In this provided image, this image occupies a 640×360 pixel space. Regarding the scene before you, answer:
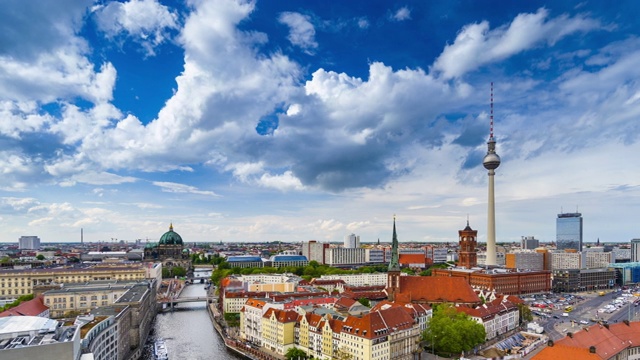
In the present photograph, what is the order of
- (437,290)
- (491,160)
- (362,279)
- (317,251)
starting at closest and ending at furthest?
(437,290), (491,160), (362,279), (317,251)

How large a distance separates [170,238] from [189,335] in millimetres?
120573

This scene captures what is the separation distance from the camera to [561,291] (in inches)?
4742

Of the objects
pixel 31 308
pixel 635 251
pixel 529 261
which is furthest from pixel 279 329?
pixel 635 251

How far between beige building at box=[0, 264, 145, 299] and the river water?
1417 centimetres

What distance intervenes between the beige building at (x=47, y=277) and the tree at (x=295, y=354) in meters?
56.9

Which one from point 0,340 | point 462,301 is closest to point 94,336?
point 0,340

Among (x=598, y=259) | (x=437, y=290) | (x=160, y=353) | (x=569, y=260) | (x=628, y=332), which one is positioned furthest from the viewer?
(x=598, y=259)

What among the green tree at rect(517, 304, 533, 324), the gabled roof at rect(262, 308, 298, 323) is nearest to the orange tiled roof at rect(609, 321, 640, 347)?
the green tree at rect(517, 304, 533, 324)

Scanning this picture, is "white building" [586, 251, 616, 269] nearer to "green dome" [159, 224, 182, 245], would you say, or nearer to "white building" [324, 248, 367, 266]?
"white building" [324, 248, 367, 266]

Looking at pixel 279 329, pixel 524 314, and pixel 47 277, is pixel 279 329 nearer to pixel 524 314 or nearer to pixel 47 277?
pixel 524 314

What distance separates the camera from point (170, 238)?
597 ft

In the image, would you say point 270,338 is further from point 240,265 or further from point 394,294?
point 240,265

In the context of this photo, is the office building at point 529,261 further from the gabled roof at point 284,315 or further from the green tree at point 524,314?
the gabled roof at point 284,315

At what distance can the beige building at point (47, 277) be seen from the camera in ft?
287
